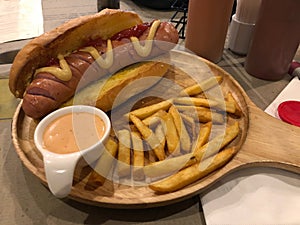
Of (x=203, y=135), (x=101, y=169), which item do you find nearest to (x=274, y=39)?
(x=203, y=135)

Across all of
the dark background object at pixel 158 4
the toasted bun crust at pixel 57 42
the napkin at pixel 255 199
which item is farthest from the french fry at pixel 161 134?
the dark background object at pixel 158 4

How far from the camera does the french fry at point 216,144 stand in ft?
3.08

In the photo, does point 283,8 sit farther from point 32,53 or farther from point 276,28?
point 32,53

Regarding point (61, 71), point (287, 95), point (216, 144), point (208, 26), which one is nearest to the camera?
point (216, 144)

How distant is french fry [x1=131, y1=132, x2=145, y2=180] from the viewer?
92 cm

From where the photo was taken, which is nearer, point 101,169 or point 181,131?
point 101,169

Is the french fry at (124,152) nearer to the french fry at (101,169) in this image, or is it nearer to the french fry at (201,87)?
the french fry at (101,169)

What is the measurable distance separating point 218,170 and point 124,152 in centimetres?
29

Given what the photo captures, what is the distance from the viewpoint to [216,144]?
38.5 inches

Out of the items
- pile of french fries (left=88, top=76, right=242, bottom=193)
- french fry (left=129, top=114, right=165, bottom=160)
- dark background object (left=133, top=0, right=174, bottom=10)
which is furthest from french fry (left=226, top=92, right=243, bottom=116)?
dark background object (left=133, top=0, right=174, bottom=10)

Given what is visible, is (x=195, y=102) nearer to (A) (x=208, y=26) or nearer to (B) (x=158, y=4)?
(A) (x=208, y=26)

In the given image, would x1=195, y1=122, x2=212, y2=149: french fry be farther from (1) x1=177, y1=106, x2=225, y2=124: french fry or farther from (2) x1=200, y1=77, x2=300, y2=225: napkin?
(2) x1=200, y1=77, x2=300, y2=225: napkin

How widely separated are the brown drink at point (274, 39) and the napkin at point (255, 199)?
2.04 ft

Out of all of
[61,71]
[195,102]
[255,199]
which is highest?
[61,71]
